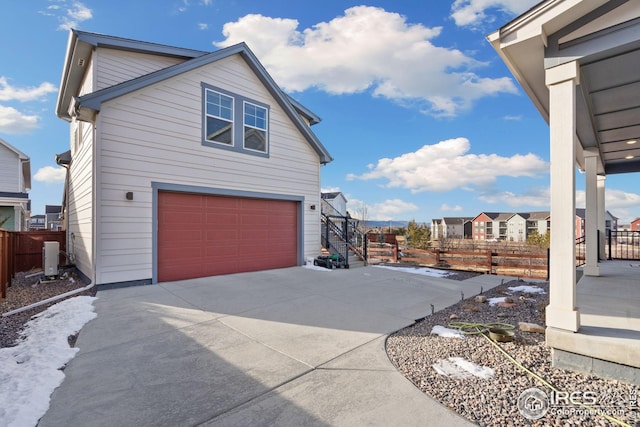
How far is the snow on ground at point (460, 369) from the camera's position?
2783mm

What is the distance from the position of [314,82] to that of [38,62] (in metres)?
9.03

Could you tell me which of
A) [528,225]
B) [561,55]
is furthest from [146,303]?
[528,225]

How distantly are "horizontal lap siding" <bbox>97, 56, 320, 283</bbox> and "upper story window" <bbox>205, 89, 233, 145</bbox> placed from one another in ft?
0.86

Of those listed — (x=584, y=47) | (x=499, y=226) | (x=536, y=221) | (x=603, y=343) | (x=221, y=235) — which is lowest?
(x=499, y=226)

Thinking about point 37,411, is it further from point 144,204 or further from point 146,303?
point 144,204

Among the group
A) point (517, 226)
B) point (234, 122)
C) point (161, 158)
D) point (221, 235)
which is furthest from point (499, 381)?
point (517, 226)

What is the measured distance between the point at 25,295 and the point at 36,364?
448 cm

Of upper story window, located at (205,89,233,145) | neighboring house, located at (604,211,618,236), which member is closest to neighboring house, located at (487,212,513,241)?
neighboring house, located at (604,211,618,236)

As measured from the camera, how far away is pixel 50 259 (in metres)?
7.46

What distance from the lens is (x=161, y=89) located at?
722 cm

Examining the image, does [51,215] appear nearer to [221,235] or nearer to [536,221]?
[221,235]

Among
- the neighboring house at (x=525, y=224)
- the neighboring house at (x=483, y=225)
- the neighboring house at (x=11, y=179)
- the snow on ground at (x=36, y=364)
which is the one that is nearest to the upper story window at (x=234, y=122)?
the snow on ground at (x=36, y=364)

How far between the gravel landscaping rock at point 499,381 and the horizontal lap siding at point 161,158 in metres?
5.98

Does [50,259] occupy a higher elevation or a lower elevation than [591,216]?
lower
